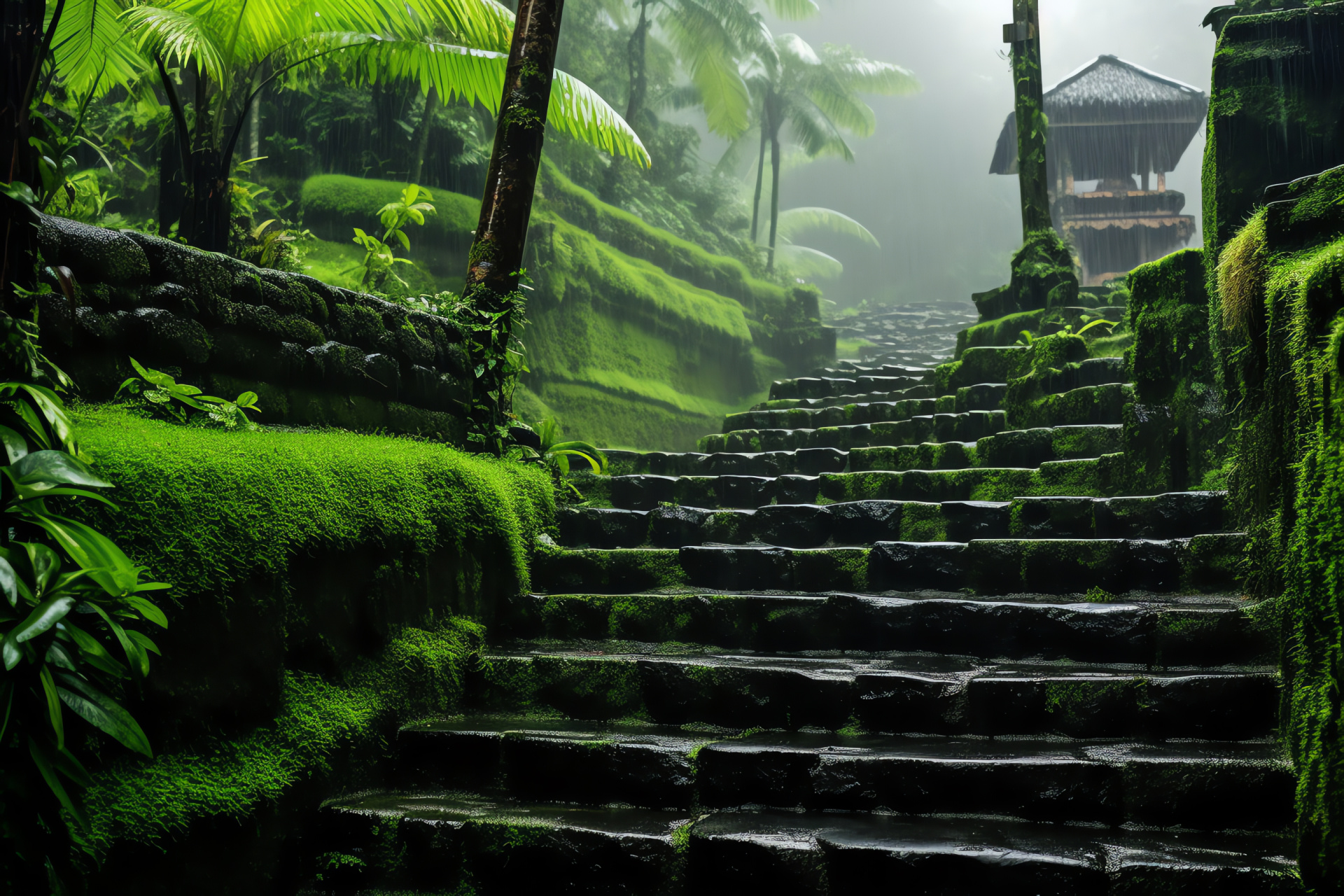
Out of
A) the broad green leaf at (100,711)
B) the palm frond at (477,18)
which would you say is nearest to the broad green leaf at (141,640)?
the broad green leaf at (100,711)

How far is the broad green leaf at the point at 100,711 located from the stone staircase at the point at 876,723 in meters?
0.85

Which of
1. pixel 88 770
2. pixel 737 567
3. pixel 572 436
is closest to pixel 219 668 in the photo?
pixel 88 770

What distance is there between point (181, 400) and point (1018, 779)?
312 cm

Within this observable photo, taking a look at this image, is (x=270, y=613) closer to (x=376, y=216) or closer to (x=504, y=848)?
(x=504, y=848)

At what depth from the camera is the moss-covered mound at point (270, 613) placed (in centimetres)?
234

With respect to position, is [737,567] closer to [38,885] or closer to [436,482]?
[436,482]

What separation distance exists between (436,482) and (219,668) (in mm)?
1267

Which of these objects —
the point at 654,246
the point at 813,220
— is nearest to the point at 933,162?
the point at 813,220

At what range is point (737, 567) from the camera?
4113 millimetres

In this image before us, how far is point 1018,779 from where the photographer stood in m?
2.43

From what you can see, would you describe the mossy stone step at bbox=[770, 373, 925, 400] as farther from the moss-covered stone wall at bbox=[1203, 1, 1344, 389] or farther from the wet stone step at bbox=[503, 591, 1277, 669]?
the wet stone step at bbox=[503, 591, 1277, 669]

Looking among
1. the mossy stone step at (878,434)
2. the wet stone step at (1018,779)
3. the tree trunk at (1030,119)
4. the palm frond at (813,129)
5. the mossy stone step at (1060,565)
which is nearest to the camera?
the wet stone step at (1018,779)

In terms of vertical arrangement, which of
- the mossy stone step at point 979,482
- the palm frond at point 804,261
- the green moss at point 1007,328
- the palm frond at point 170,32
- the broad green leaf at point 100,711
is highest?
the palm frond at point 804,261

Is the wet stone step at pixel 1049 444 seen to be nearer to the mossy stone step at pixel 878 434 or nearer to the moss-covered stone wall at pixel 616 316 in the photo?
the mossy stone step at pixel 878 434
